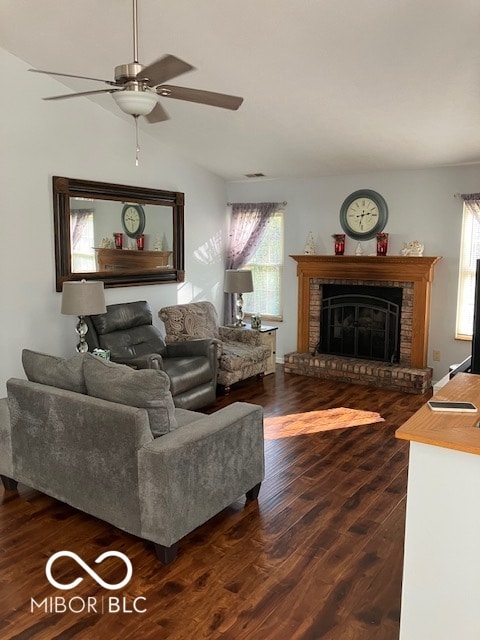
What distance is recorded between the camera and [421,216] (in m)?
6.00

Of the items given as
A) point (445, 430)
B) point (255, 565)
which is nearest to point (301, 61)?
point (445, 430)

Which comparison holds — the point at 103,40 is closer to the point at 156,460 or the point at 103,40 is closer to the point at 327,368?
the point at 156,460

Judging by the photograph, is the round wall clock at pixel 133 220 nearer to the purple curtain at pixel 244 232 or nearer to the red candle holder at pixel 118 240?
the red candle holder at pixel 118 240

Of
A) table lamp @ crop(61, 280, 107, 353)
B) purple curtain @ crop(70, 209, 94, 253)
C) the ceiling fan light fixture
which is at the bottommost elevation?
table lamp @ crop(61, 280, 107, 353)

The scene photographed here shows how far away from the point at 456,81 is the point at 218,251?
13.2 feet

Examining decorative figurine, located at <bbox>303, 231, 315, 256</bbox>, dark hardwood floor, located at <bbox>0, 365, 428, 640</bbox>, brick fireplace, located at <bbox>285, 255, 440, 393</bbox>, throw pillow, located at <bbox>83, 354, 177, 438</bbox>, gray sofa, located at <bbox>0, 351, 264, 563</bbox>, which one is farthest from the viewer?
decorative figurine, located at <bbox>303, 231, 315, 256</bbox>

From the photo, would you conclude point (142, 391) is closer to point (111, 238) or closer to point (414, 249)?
point (111, 238)

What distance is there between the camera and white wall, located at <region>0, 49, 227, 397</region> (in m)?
4.73

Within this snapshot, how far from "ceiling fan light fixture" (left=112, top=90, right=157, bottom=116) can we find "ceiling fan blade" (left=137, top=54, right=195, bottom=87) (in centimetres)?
7

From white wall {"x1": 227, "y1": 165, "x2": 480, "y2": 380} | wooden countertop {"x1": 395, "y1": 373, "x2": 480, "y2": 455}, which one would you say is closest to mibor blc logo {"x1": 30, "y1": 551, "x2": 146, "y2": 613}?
wooden countertop {"x1": 395, "y1": 373, "x2": 480, "y2": 455}

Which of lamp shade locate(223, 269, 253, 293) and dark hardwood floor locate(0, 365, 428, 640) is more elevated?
lamp shade locate(223, 269, 253, 293)

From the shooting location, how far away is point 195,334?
594cm

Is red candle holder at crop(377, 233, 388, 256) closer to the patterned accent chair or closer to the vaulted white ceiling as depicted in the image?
the vaulted white ceiling

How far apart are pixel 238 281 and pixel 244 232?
1.00 meters
